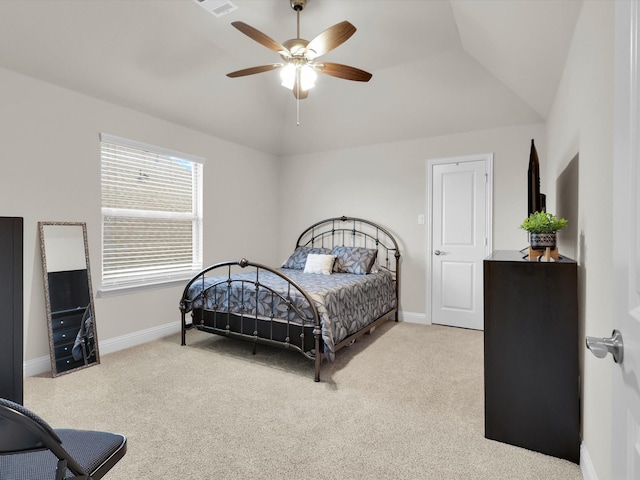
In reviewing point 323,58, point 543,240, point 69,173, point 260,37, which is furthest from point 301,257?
point 543,240

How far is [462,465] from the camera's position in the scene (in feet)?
6.07

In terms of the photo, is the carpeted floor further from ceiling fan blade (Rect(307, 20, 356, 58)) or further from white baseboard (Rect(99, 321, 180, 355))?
ceiling fan blade (Rect(307, 20, 356, 58))

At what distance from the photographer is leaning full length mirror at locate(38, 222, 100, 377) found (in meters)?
3.00

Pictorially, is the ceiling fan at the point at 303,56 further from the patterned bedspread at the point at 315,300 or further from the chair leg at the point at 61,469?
the chair leg at the point at 61,469

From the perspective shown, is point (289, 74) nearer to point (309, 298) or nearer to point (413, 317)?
point (309, 298)

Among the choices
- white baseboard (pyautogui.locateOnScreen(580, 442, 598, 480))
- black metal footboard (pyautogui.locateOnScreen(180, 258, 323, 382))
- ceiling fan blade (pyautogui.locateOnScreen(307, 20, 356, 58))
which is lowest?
white baseboard (pyautogui.locateOnScreen(580, 442, 598, 480))

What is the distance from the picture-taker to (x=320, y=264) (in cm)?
445

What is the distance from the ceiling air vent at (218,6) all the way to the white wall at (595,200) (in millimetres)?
2408

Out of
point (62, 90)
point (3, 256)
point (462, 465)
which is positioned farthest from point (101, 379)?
point (462, 465)

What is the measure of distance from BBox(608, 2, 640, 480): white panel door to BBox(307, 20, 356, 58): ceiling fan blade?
73.8 inches

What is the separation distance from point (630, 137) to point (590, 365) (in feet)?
4.76

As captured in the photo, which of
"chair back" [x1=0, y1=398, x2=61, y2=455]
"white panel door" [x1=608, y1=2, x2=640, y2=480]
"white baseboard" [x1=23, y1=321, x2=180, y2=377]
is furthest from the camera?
"white baseboard" [x1=23, y1=321, x2=180, y2=377]

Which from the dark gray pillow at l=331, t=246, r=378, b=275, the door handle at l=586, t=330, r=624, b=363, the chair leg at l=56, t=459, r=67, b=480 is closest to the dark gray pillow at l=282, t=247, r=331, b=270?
the dark gray pillow at l=331, t=246, r=378, b=275

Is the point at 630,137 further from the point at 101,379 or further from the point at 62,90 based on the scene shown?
the point at 62,90
